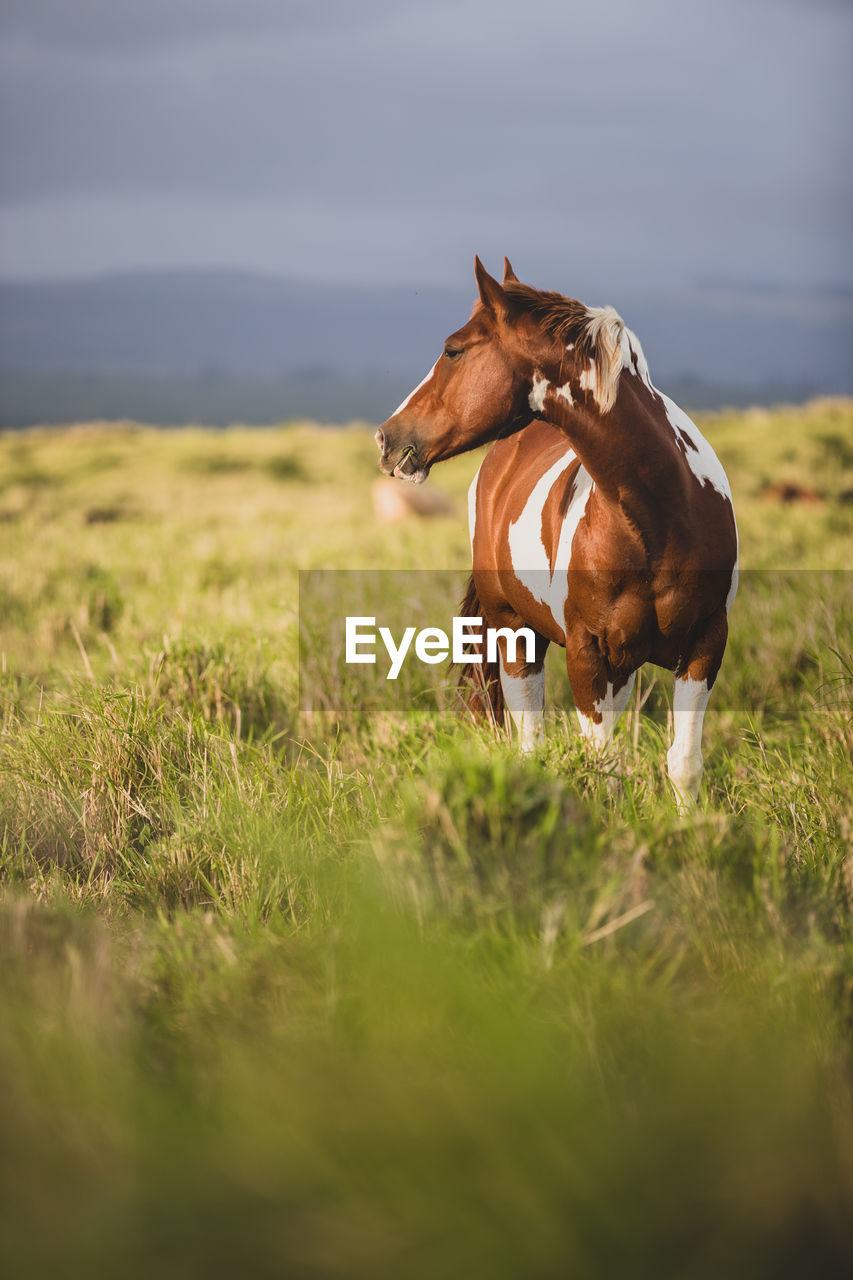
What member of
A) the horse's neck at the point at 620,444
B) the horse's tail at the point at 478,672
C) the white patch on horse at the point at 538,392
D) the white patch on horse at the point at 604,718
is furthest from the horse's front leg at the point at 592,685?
the horse's tail at the point at 478,672

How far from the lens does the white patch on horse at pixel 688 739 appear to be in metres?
3.17

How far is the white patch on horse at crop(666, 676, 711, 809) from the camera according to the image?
3.17m

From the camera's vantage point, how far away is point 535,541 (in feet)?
11.8

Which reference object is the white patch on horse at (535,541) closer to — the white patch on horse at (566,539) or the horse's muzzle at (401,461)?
the white patch on horse at (566,539)

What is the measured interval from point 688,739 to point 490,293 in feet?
5.22

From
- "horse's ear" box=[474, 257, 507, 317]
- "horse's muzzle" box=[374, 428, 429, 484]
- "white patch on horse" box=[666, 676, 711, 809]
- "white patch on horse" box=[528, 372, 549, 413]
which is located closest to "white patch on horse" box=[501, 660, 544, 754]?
"white patch on horse" box=[666, 676, 711, 809]

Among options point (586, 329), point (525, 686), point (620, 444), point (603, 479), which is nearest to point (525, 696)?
point (525, 686)

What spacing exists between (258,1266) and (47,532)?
11153 mm

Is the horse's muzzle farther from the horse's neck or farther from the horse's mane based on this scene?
the horse's mane

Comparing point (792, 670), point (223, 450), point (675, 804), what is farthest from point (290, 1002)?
point (223, 450)

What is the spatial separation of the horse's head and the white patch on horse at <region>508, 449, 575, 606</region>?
0.56 meters

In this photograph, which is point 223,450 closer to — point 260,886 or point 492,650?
point 492,650

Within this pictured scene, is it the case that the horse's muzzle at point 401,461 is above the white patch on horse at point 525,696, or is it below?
above

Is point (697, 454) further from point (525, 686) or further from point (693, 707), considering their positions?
point (525, 686)
